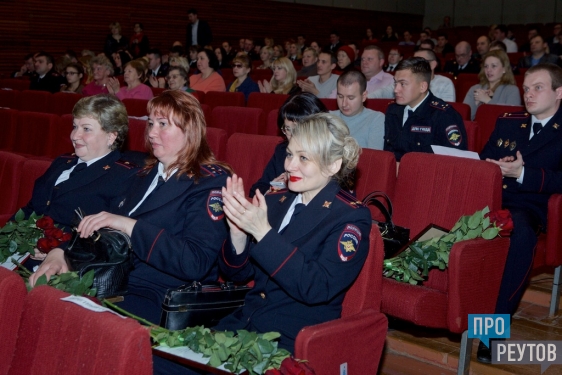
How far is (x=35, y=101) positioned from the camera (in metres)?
6.06

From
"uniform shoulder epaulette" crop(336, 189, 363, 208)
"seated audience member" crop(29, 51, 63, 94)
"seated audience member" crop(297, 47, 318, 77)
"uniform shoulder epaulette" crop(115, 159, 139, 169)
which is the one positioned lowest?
"uniform shoulder epaulette" crop(115, 159, 139, 169)

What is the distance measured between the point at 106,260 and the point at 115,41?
29.4ft

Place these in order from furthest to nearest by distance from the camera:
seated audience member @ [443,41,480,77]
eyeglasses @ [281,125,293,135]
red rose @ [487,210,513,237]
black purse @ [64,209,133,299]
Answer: seated audience member @ [443,41,480,77], eyeglasses @ [281,125,293,135], red rose @ [487,210,513,237], black purse @ [64,209,133,299]

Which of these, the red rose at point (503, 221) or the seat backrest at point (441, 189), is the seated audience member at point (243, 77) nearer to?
the seat backrest at point (441, 189)

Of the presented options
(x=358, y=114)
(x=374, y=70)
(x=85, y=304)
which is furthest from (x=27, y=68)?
(x=85, y=304)

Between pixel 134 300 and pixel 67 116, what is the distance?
258 cm

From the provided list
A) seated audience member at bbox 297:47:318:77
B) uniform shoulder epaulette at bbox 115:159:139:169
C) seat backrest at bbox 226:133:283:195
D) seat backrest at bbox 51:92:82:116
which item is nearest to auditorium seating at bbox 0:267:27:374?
uniform shoulder epaulette at bbox 115:159:139:169

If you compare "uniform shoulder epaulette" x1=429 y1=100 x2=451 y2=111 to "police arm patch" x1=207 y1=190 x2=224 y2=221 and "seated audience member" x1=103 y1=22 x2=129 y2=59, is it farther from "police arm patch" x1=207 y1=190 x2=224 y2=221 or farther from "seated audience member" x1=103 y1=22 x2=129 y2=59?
"seated audience member" x1=103 y1=22 x2=129 y2=59

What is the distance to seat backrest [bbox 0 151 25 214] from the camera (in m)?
3.33

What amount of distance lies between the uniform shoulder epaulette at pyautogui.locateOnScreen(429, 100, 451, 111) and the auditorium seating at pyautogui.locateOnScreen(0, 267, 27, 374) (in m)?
2.64

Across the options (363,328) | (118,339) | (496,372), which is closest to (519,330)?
(496,372)

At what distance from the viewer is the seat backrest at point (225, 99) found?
5.70 metres

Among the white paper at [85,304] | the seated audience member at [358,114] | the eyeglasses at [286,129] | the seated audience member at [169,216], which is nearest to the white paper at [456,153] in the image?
the seated audience member at [358,114]

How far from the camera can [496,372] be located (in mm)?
2691
